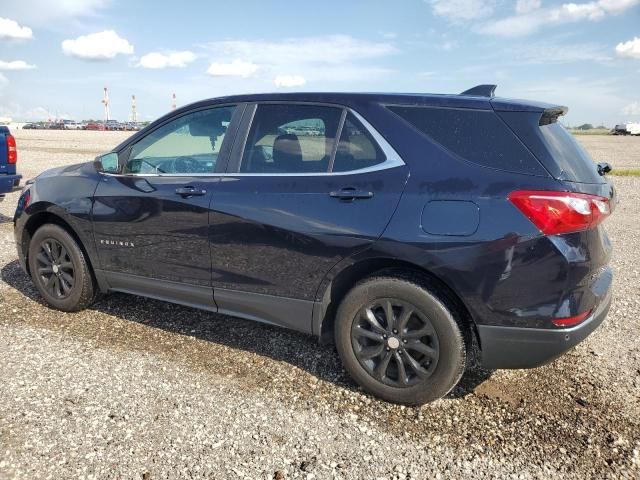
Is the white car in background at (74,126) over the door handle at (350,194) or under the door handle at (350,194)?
over

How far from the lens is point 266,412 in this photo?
295cm

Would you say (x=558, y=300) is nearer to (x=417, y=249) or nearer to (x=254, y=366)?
(x=417, y=249)

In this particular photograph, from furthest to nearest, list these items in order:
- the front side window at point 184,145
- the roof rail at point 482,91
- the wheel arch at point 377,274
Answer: the front side window at point 184,145 < the roof rail at point 482,91 < the wheel arch at point 377,274

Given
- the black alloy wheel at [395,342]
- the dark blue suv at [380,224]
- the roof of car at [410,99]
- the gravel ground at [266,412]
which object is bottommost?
the gravel ground at [266,412]

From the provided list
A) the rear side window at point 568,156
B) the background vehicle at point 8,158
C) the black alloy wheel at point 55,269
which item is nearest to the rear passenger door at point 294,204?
the rear side window at point 568,156

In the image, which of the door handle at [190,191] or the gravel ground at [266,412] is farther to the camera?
the door handle at [190,191]

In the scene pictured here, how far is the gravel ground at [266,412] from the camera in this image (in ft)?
8.24

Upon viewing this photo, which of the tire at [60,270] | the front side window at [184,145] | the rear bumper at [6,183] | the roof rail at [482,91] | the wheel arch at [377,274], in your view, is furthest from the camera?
the rear bumper at [6,183]

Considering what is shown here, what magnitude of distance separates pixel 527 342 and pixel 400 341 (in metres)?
0.69

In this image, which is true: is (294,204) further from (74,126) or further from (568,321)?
(74,126)

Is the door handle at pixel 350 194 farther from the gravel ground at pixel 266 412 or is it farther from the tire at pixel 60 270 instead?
the tire at pixel 60 270

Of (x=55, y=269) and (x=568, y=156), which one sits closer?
(x=568, y=156)

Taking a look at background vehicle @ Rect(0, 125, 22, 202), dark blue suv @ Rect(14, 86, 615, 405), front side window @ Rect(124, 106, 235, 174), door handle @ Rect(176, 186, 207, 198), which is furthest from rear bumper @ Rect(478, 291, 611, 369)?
background vehicle @ Rect(0, 125, 22, 202)

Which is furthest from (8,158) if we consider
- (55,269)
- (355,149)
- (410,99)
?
(410,99)
